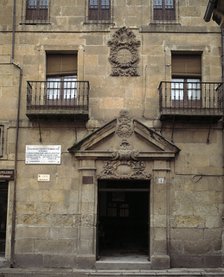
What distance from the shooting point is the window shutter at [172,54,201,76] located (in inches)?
564

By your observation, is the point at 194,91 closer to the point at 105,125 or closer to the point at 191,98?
the point at 191,98

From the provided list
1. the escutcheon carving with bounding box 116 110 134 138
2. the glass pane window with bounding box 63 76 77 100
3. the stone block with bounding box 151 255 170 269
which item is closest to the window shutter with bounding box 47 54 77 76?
the glass pane window with bounding box 63 76 77 100

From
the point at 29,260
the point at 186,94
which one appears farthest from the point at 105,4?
the point at 29,260

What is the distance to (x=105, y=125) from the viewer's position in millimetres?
13719

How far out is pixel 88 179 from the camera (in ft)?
44.8

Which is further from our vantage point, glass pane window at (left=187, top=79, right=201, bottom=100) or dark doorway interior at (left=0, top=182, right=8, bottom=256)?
glass pane window at (left=187, top=79, right=201, bottom=100)

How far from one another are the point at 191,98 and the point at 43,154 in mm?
4745

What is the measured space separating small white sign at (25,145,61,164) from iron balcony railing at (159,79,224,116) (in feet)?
10.8

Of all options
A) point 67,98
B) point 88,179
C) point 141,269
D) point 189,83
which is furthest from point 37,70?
point 141,269

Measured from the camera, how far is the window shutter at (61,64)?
47.0 ft

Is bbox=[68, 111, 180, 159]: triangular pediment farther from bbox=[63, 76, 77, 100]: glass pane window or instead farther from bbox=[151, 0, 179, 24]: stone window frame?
bbox=[151, 0, 179, 24]: stone window frame

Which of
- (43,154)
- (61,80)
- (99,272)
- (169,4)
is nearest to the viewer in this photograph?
(99,272)

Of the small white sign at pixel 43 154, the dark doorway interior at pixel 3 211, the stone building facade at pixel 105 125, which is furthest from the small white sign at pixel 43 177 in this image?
the dark doorway interior at pixel 3 211

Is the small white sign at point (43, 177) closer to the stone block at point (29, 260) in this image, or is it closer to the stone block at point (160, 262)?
the stone block at point (29, 260)
